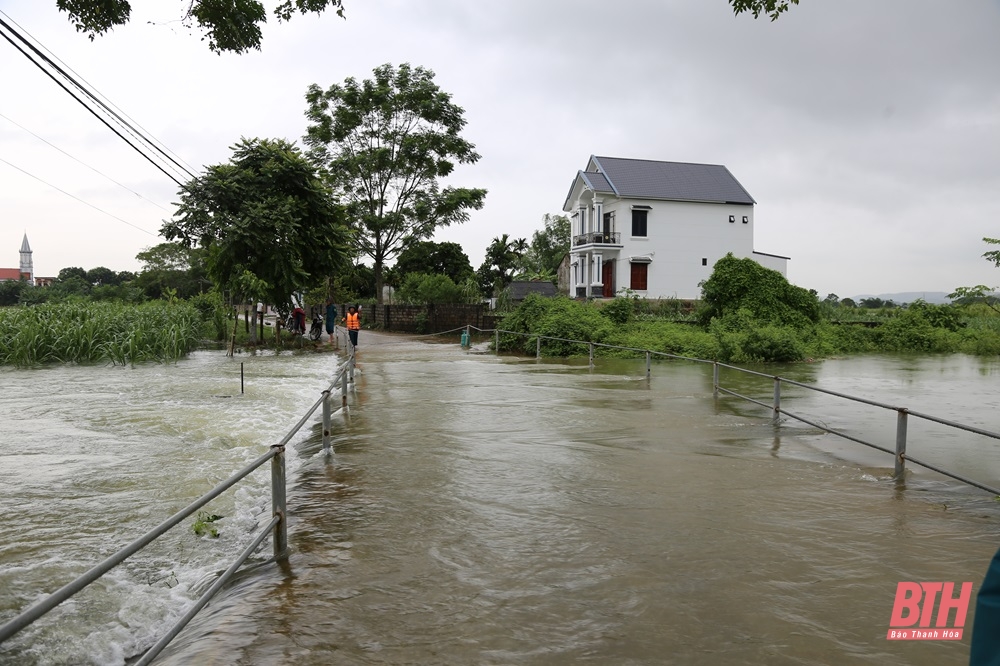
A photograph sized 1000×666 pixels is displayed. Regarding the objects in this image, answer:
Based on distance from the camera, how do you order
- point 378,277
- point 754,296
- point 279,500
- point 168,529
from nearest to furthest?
point 168,529 < point 279,500 < point 754,296 < point 378,277

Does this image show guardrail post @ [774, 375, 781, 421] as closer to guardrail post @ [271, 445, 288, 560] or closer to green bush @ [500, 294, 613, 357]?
guardrail post @ [271, 445, 288, 560]

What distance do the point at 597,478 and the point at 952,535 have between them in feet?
11.0

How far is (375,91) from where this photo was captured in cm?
4362

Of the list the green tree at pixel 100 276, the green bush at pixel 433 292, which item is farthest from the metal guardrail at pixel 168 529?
the green tree at pixel 100 276

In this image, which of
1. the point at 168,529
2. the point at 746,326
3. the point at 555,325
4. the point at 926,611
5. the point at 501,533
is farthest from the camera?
the point at 746,326

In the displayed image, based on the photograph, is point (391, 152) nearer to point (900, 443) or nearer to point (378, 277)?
point (378, 277)

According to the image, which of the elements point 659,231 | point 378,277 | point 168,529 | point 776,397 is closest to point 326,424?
point 168,529

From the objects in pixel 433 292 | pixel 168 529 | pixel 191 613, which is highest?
pixel 433 292

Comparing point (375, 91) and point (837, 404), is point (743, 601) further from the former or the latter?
point (375, 91)

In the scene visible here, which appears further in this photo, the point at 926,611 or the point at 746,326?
the point at 746,326

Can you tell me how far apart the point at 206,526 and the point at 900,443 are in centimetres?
691

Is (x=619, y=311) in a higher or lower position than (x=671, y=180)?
lower

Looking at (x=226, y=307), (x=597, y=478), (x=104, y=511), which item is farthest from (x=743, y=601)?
(x=226, y=307)

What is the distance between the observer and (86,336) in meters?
22.8
